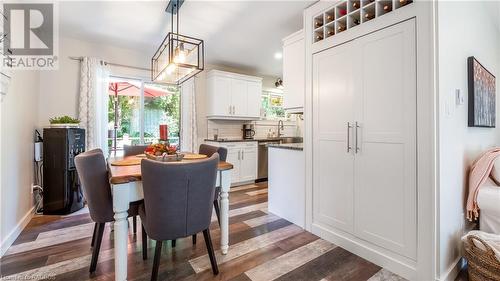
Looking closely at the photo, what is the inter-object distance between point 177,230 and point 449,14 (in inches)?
98.3

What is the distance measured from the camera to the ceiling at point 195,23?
2586mm

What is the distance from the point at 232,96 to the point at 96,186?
339 centimetres

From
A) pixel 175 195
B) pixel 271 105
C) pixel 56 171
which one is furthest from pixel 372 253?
pixel 271 105

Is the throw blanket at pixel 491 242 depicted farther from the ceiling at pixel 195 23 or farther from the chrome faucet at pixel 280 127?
the chrome faucet at pixel 280 127

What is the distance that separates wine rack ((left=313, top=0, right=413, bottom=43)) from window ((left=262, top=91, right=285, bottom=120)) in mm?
3263

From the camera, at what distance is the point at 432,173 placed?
5.18 ft

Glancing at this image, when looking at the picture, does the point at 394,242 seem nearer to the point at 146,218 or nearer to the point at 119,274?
the point at 146,218

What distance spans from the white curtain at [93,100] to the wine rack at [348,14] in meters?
3.28

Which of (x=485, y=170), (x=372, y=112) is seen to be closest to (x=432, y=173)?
(x=372, y=112)

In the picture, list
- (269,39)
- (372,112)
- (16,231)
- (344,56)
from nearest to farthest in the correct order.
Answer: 1. (372,112)
2. (344,56)
3. (16,231)
4. (269,39)

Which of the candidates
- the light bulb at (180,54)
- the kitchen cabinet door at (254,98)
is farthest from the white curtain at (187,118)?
the light bulb at (180,54)

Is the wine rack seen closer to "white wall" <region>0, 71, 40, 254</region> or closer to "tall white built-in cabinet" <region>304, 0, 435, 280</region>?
"tall white built-in cabinet" <region>304, 0, 435, 280</region>

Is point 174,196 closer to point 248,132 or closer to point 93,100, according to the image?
point 93,100

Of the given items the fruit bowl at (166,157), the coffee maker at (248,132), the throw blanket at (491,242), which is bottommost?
the throw blanket at (491,242)
